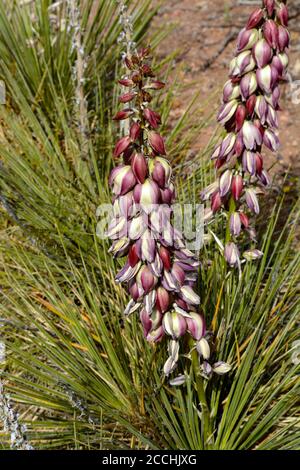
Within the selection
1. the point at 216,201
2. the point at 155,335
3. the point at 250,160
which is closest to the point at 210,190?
the point at 216,201

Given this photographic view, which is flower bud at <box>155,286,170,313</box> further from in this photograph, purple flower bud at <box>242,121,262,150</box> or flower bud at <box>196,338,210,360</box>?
purple flower bud at <box>242,121,262,150</box>

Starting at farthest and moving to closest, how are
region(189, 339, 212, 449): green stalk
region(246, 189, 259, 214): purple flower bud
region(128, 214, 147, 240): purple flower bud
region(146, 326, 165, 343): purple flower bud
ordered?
region(246, 189, 259, 214): purple flower bud → region(189, 339, 212, 449): green stalk → region(146, 326, 165, 343): purple flower bud → region(128, 214, 147, 240): purple flower bud

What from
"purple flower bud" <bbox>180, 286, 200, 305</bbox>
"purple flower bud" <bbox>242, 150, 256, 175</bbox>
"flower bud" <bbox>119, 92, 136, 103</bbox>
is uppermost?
"flower bud" <bbox>119, 92, 136, 103</bbox>

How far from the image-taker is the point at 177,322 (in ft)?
5.54

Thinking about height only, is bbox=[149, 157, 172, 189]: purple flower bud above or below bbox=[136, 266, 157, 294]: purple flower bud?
above

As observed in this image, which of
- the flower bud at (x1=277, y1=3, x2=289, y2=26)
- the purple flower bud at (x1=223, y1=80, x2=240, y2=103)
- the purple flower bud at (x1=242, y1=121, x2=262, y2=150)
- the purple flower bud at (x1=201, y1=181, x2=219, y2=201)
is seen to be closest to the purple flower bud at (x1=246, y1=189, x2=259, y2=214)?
the purple flower bud at (x1=201, y1=181, x2=219, y2=201)

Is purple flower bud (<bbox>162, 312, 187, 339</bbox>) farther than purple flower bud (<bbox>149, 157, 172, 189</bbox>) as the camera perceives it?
Yes

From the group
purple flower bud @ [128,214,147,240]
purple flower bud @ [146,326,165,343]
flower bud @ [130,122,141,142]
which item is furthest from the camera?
purple flower bud @ [146,326,165,343]

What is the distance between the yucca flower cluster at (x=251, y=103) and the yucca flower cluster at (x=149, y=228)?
332 millimetres

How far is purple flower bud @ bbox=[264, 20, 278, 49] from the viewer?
1.67m

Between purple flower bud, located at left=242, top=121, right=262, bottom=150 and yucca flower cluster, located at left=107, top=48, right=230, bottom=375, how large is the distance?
1.16 ft

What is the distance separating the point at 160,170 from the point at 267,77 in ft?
1.64

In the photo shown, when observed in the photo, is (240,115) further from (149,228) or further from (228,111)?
(149,228)

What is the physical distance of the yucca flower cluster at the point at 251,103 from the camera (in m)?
1.70
